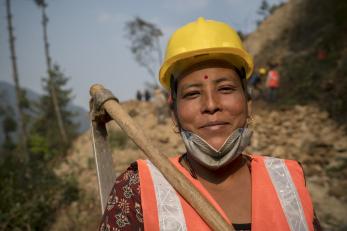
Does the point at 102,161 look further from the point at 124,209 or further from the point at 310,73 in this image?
the point at 310,73

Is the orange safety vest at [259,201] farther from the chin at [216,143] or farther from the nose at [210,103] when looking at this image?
the nose at [210,103]

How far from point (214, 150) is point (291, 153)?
24.6 ft

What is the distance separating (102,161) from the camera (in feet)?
6.05

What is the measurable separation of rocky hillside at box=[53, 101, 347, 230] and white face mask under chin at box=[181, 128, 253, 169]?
75.2 inches

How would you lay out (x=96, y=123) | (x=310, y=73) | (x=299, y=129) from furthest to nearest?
1. (x=310, y=73)
2. (x=299, y=129)
3. (x=96, y=123)

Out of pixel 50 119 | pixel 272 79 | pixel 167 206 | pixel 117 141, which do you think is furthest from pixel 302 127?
pixel 50 119

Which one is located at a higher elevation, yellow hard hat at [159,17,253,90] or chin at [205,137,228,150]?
yellow hard hat at [159,17,253,90]

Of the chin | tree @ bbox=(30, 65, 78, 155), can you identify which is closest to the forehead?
the chin

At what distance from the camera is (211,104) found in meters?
1.57

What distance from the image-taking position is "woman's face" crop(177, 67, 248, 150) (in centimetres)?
158

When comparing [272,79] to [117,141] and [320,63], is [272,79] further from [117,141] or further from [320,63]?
[117,141]

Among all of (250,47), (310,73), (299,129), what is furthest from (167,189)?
(250,47)

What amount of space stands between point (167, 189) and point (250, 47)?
79.8 feet

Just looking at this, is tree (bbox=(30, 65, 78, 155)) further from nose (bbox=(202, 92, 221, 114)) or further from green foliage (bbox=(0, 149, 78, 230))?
nose (bbox=(202, 92, 221, 114))
